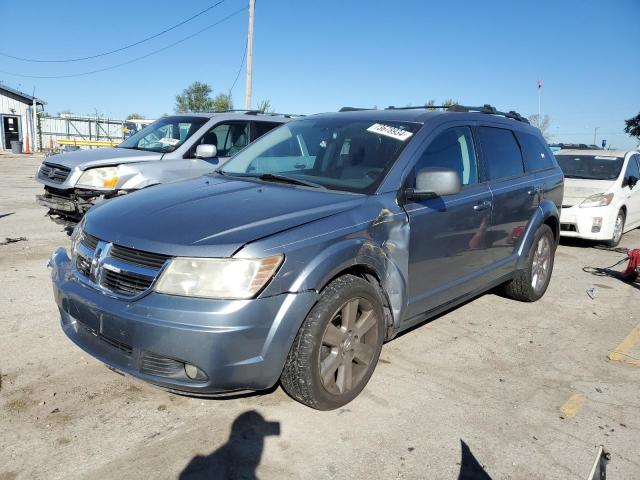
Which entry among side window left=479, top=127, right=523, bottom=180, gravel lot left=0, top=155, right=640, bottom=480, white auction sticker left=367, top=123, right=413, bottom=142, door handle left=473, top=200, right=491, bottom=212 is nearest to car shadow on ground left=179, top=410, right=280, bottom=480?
gravel lot left=0, top=155, right=640, bottom=480

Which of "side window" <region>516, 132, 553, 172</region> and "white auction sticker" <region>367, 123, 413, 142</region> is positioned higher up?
"white auction sticker" <region>367, 123, 413, 142</region>

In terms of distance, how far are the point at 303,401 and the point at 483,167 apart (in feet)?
8.34

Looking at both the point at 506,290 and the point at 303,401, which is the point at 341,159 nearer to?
the point at 303,401

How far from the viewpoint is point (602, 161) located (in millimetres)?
9312

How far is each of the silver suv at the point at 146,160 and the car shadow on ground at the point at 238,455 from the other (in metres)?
3.89

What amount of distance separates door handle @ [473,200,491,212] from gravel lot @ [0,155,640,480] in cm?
112

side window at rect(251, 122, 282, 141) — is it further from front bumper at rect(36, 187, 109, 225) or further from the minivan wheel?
the minivan wheel

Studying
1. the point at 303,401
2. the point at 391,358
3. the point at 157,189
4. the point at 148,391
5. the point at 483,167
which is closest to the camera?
the point at 303,401

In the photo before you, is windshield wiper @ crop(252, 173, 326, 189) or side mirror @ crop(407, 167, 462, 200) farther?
windshield wiper @ crop(252, 173, 326, 189)

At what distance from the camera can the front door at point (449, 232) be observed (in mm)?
3547

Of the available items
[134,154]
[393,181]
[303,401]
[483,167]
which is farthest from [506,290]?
[134,154]

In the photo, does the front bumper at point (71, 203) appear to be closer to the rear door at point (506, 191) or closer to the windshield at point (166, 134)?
the windshield at point (166, 134)

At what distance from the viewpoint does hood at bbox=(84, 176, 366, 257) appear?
2.64 m

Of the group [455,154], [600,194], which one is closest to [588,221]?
[600,194]
